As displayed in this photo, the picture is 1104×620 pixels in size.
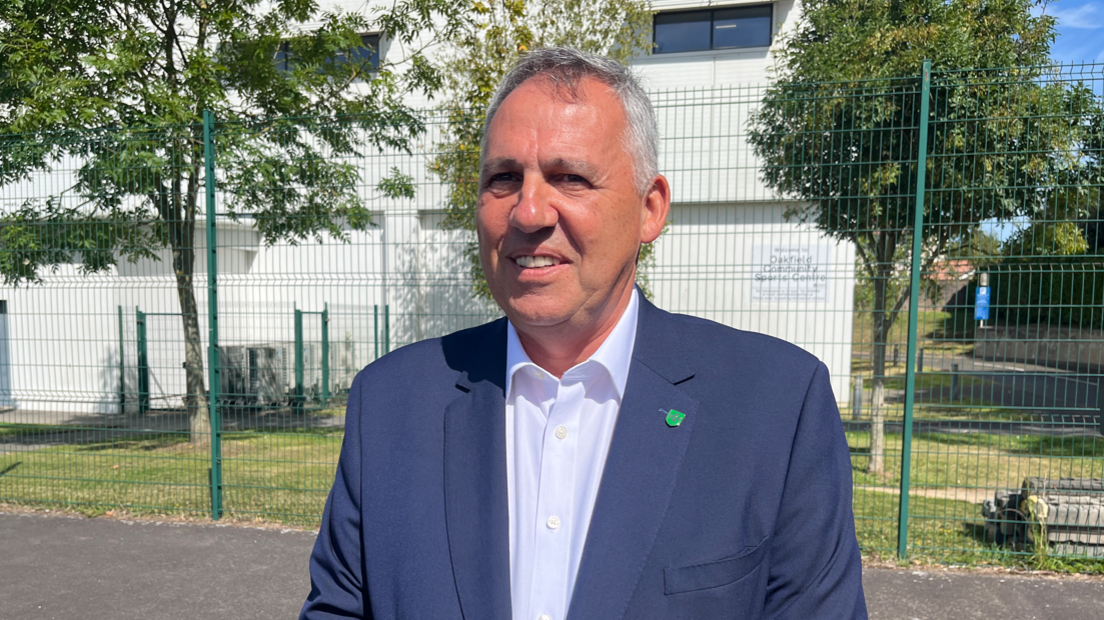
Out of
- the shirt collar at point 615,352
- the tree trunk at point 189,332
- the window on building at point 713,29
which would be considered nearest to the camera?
the shirt collar at point 615,352

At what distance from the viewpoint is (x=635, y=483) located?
147cm

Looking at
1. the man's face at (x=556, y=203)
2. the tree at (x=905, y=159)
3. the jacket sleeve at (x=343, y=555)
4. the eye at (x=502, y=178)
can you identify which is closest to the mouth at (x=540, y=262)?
the man's face at (x=556, y=203)

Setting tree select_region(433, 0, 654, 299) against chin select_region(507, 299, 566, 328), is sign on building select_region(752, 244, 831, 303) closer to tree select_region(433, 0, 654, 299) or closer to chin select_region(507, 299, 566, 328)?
tree select_region(433, 0, 654, 299)

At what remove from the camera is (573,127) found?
1.46 meters

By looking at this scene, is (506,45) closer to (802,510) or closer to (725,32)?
(725,32)

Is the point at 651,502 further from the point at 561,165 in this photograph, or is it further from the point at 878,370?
the point at 878,370

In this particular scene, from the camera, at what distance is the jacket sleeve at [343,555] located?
159cm

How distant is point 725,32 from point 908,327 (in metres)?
12.5

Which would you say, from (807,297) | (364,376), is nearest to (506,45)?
(807,297)

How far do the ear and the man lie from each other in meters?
0.01

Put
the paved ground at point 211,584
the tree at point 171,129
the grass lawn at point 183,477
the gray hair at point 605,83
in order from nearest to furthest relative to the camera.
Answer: the gray hair at point 605,83, the paved ground at point 211,584, the tree at point 171,129, the grass lawn at point 183,477

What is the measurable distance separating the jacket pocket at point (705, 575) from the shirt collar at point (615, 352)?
14.2 inches

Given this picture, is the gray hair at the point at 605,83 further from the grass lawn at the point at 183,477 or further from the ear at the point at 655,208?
the grass lawn at the point at 183,477

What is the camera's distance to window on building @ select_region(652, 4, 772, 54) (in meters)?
16.2
